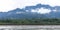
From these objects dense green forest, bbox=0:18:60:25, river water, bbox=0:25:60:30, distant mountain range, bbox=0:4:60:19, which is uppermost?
distant mountain range, bbox=0:4:60:19

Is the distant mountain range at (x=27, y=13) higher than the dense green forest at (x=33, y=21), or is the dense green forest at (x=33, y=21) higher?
the distant mountain range at (x=27, y=13)

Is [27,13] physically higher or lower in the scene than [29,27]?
higher

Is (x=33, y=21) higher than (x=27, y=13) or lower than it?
lower

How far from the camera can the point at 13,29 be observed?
3.09 m

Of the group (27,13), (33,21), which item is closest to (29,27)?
(33,21)

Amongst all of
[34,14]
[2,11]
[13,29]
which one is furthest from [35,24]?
[2,11]

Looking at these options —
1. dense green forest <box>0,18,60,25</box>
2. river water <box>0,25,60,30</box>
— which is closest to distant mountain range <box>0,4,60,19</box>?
dense green forest <box>0,18,60,25</box>

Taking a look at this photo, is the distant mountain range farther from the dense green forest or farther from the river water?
the river water

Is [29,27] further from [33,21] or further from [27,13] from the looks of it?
[27,13]

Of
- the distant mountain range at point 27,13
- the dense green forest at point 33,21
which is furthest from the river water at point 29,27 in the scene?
the distant mountain range at point 27,13

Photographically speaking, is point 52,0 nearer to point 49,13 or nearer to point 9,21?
point 49,13

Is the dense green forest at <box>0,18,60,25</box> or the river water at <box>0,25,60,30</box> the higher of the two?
the dense green forest at <box>0,18,60,25</box>

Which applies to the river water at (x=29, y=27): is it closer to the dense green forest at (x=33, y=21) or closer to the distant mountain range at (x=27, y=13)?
the dense green forest at (x=33, y=21)

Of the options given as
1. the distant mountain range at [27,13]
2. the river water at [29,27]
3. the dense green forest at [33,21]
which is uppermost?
the distant mountain range at [27,13]
